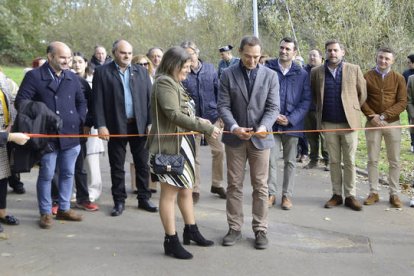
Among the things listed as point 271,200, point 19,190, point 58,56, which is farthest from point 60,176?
point 271,200

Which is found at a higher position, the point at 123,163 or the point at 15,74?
the point at 15,74

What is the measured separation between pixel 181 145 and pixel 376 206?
3.25 meters

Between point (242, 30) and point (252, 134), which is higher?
point (242, 30)

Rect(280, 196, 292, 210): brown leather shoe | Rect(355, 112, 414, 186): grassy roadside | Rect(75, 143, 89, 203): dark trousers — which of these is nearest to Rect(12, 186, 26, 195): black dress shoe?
Rect(75, 143, 89, 203): dark trousers

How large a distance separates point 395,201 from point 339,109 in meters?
1.45

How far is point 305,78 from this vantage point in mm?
6484

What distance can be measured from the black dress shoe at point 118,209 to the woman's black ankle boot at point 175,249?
1.52 m

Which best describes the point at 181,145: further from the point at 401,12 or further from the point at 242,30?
the point at 242,30

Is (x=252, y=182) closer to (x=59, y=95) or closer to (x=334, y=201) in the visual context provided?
(x=334, y=201)

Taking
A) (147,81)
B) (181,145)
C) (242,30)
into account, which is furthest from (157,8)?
(181,145)

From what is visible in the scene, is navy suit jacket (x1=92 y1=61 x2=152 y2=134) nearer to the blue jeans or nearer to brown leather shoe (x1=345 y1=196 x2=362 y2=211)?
the blue jeans

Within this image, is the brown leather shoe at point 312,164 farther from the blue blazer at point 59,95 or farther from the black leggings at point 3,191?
the black leggings at point 3,191

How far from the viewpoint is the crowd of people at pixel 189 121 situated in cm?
476

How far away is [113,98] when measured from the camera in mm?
6062
